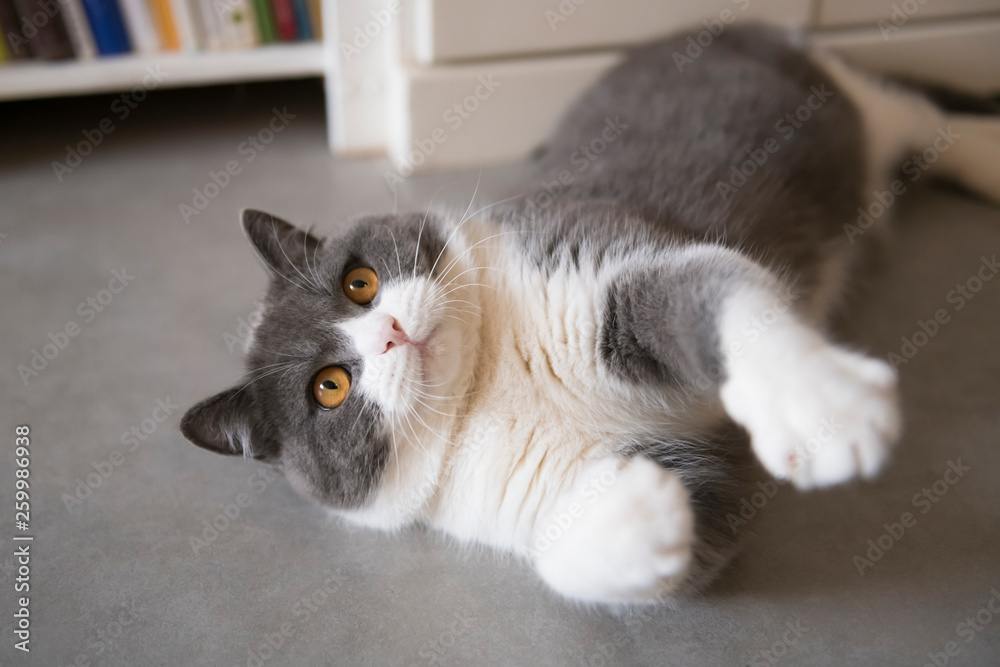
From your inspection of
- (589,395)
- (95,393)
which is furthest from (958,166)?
(95,393)

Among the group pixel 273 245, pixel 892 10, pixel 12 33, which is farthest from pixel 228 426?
pixel 892 10

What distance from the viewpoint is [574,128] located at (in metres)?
1.99

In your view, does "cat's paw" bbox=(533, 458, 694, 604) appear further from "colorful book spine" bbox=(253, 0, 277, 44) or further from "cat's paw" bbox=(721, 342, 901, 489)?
"colorful book spine" bbox=(253, 0, 277, 44)

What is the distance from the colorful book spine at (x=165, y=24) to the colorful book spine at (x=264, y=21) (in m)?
0.27

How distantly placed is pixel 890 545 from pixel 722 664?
15.4 inches

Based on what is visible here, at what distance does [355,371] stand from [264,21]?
1.82 meters

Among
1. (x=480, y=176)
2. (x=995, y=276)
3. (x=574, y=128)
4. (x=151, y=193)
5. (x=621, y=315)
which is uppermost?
(x=621, y=315)

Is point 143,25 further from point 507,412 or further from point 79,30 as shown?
point 507,412

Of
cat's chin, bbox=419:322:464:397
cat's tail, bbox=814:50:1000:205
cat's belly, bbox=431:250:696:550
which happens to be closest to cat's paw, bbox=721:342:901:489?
cat's belly, bbox=431:250:696:550

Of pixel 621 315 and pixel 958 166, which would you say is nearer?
pixel 621 315

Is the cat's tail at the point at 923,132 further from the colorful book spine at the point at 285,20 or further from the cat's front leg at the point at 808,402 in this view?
the colorful book spine at the point at 285,20

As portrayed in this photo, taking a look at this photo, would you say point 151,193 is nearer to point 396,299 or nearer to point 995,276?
point 396,299

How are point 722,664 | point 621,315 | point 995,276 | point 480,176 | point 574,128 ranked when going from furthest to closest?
point 480,176 → point 574,128 → point 995,276 → point 621,315 → point 722,664

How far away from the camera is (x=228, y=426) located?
1.35 meters
